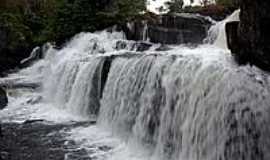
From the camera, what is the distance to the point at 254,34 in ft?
24.2

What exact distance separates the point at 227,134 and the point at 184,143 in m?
1.29

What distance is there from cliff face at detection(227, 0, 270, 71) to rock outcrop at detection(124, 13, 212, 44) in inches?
453

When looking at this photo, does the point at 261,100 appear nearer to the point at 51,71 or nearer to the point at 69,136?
the point at 69,136

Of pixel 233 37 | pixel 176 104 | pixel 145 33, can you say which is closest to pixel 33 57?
pixel 145 33

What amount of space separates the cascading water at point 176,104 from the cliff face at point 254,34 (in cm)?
23

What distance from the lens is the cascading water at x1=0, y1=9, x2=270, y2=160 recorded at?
663 centimetres

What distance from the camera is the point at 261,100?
653 centimetres

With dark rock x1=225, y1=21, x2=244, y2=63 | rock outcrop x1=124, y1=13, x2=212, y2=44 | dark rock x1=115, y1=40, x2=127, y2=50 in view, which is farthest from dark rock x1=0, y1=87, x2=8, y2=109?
dark rock x1=225, y1=21, x2=244, y2=63

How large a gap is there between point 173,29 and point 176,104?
11.6 meters

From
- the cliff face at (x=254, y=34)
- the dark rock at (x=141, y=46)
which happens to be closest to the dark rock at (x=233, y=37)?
the cliff face at (x=254, y=34)

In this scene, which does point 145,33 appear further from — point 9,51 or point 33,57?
point 9,51

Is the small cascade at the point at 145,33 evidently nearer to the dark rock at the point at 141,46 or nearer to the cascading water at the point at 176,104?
the dark rock at the point at 141,46

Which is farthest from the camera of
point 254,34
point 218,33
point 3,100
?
point 218,33

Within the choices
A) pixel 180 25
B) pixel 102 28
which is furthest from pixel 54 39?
pixel 180 25
